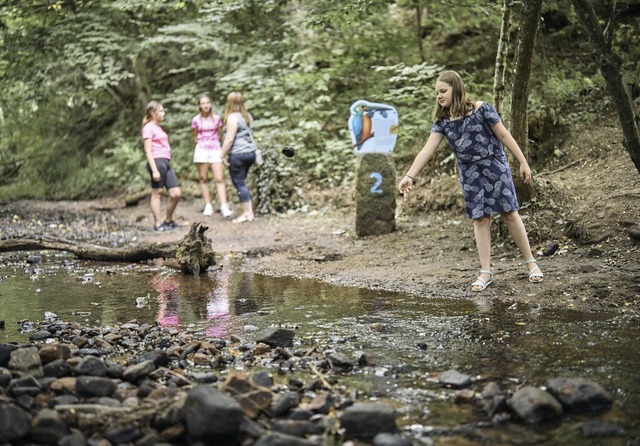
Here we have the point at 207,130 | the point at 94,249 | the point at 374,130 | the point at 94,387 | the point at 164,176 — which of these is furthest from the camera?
the point at 207,130

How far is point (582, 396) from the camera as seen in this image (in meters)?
3.55

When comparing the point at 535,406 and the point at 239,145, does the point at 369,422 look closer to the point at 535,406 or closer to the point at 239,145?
the point at 535,406

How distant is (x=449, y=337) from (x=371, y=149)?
543 cm

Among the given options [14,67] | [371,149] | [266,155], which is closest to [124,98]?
[14,67]

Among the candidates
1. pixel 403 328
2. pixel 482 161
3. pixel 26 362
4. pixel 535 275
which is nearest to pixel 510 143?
pixel 482 161

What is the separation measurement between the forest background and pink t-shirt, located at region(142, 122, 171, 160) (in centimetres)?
221

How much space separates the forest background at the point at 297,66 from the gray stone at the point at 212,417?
8182 mm

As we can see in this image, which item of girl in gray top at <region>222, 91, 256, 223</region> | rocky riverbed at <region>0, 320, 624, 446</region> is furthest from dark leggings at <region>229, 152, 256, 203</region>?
rocky riverbed at <region>0, 320, 624, 446</region>

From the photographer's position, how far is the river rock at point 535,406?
3.43 metres

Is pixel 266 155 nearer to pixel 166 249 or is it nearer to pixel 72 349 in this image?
pixel 166 249

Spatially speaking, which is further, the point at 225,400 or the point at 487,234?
the point at 487,234

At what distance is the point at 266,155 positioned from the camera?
14.4m

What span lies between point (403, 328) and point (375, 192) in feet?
16.2

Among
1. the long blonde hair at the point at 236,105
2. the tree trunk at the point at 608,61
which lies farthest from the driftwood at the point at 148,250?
the tree trunk at the point at 608,61
